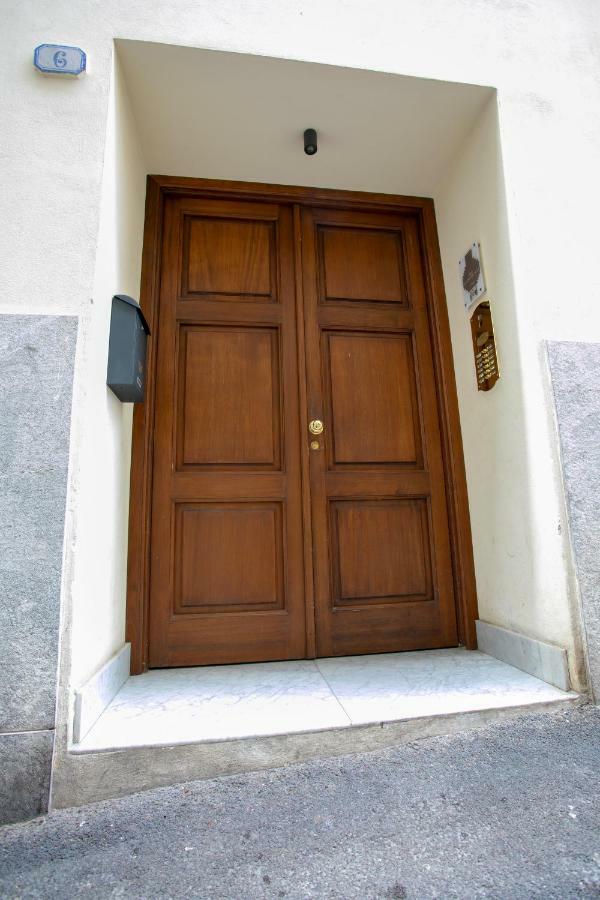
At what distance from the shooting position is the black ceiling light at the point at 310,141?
7.41 ft

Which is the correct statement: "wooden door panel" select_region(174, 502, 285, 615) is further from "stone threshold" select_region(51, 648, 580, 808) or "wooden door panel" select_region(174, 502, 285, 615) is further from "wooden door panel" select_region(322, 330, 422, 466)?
"wooden door panel" select_region(322, 330, 422, 466)

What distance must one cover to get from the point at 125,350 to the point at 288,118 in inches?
55.6

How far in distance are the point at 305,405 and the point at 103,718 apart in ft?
5.11

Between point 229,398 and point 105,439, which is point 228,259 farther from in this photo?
point 105,439

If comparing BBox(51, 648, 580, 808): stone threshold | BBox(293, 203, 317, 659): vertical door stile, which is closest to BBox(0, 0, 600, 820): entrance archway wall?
BBox(51, 648, 580, 808): stone threshold

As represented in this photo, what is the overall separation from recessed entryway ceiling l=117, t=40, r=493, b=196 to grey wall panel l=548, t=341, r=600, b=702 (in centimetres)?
130

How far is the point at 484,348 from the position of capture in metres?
2.17

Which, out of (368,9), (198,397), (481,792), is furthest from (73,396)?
(368,9)

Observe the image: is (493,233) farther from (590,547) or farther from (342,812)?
(342,812)

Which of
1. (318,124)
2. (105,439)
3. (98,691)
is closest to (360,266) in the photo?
(318,124)

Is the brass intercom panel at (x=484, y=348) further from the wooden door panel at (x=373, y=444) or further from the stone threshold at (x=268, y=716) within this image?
the stone threshold at (x=268, y=716)

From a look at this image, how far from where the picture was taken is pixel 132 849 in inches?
45.0

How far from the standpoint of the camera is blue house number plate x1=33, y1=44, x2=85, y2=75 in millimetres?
1776

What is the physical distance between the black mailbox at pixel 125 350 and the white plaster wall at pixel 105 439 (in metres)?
0.03
